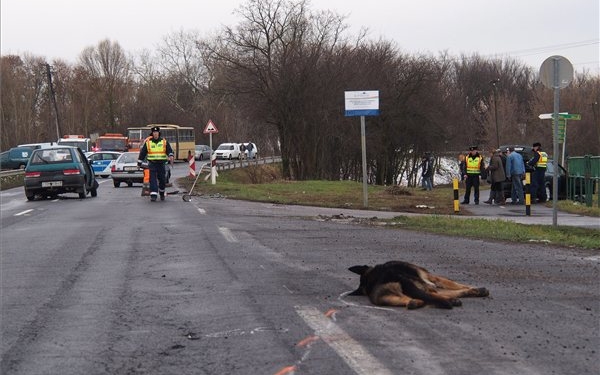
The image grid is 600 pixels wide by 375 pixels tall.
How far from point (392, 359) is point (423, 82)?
4826 centimetres

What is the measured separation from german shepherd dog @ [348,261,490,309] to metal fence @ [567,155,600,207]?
18009mm

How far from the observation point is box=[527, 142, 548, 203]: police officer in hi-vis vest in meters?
25.2

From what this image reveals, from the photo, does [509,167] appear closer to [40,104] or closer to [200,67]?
[40,104]

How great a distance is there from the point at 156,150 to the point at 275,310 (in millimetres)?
14950

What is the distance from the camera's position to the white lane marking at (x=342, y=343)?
505 cm

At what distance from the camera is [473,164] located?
24.9 meters

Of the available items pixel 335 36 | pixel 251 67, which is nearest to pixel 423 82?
pixel 335 36

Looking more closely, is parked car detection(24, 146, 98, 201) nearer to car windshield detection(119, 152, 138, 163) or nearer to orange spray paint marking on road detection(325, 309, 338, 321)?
car windshield detection(119, 152, 138, 163)

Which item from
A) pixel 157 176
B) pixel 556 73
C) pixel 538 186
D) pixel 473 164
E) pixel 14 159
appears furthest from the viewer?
pixel 14 159

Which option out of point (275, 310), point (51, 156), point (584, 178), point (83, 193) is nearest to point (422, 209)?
point (584, 178)

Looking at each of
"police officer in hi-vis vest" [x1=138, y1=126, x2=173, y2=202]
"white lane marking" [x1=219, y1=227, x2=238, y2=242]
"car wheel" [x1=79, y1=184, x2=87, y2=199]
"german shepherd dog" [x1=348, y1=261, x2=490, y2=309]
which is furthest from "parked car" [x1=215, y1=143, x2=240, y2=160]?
"german shepherd dog" [x1=348, y1=261, x2=490, y2=309]

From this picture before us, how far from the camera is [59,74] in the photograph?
82688 millimetres

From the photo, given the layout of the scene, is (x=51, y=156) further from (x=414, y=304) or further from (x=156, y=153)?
(x=414, y=304)

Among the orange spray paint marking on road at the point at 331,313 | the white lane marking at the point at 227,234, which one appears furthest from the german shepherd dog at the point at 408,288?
the white lane marking at the point at 227,234
